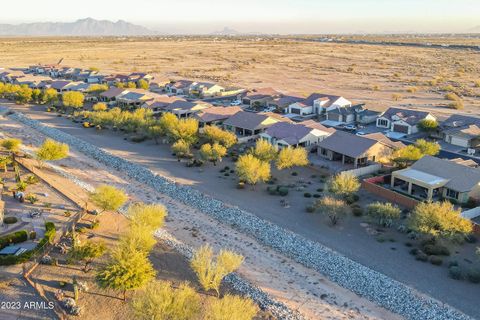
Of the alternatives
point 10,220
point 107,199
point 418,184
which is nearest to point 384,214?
point 418,184

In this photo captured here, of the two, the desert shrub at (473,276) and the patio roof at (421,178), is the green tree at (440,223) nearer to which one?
the desert shrub at (473,276)

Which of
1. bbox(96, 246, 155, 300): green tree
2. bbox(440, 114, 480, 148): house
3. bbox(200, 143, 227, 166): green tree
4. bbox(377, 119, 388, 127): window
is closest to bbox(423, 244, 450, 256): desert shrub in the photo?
bbox(96, 246, 155, 300): green tree

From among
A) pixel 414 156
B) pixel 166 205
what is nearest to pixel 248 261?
pixel 166 205

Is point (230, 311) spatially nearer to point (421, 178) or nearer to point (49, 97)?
A: point (421, 178)

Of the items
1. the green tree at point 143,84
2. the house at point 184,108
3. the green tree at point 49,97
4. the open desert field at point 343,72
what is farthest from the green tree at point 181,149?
the green tree at point 143,84

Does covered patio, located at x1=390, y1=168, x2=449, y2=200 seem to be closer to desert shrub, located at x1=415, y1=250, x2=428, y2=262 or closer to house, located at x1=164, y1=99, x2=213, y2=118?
desert shrub, located at x1=415, y1=250, x2=428, y2=262

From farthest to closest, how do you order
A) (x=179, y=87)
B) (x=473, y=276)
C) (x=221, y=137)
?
(x=179, y=87) < (x=221, y=137) < (x=473, y=276)

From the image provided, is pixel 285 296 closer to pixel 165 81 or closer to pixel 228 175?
pixel 228 175
